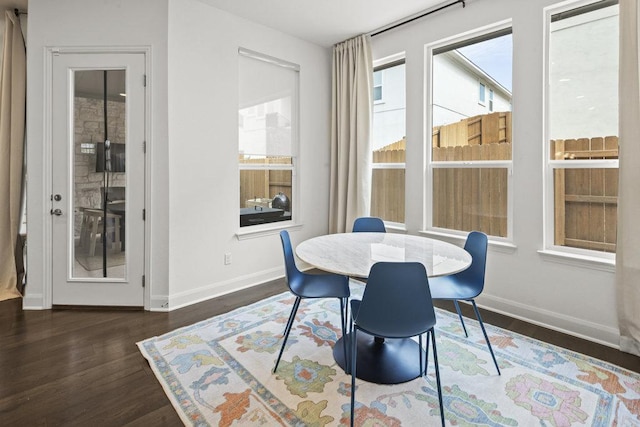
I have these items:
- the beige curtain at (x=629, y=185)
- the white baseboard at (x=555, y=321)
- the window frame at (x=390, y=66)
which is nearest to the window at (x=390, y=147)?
the window frame at (x=390, y=66)

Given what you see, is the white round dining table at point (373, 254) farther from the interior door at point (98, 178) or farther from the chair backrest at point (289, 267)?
the interior door at point (98, 178)

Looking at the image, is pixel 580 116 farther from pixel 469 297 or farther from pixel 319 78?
pixel 319 78

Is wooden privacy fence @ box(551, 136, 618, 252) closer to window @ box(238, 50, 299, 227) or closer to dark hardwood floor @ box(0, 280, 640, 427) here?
dark hardwood floor @ box(0, 280, 640, 427)

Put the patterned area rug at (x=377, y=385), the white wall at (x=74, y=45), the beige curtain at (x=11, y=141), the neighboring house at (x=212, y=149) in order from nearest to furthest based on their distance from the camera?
the patterned area rug at (x=377, y=385) < the neighboring house at (x=212, y=149) < the white wall at (x=74, y=45) < the beige curtain at (x=11, y=141)

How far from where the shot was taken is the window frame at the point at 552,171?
2.61m

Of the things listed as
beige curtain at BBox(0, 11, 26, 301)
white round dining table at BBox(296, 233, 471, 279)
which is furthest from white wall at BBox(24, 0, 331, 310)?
white round dining table at BBox(296, 233, 471, 279)

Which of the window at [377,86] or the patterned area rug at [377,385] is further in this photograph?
the window at [377,86]

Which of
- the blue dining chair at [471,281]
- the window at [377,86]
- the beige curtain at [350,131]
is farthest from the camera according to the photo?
the window at [377,86]

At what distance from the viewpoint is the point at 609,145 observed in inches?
101

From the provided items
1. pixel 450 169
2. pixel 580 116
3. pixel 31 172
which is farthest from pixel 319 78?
pixel 31 172

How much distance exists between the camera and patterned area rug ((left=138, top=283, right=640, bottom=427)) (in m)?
1.78

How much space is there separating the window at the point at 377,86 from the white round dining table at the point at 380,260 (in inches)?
84.6

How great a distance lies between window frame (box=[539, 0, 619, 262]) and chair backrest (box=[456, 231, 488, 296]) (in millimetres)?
778

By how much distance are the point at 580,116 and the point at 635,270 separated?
46.2 inches
